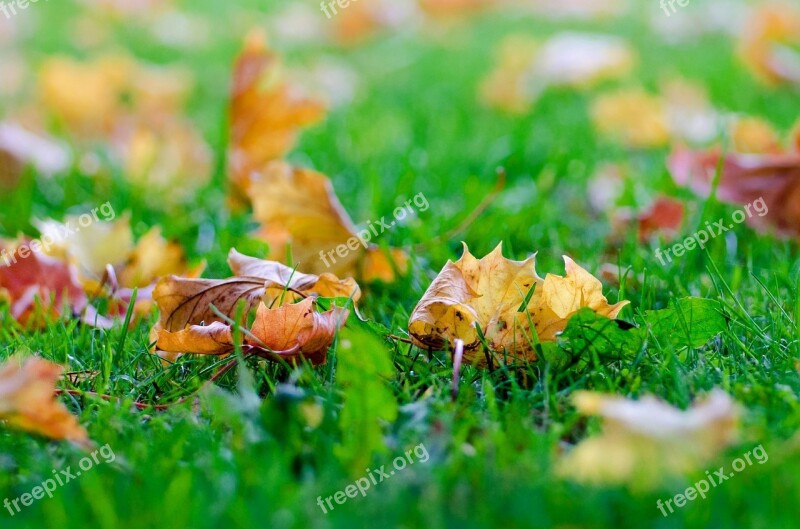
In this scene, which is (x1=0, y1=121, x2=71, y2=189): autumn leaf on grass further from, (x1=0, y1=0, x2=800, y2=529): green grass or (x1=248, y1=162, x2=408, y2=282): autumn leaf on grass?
(x1=248, y1=162, x2=408, y2=282): autumn leaf on grass

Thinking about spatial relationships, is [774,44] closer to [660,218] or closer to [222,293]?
[660,218]

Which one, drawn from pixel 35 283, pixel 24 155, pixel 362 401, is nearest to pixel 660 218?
pixel 362 401

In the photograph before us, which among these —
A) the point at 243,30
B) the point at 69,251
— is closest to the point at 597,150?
the point at 69,251

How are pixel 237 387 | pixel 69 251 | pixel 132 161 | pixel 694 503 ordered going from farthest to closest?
pixel 132 161 < pixel 69 251 < pixel 237 387 < pixel 694 503

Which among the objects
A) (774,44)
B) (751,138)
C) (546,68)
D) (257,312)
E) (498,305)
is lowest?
(774,44)

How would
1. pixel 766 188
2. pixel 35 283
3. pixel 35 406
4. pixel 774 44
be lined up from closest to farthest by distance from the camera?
pixel 35 406 → pixel 35 283 → pixel 766 188 → pixel 774 44

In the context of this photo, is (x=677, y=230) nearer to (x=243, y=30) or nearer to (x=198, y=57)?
(x=198, y=57)

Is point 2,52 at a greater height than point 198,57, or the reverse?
point 2,52
